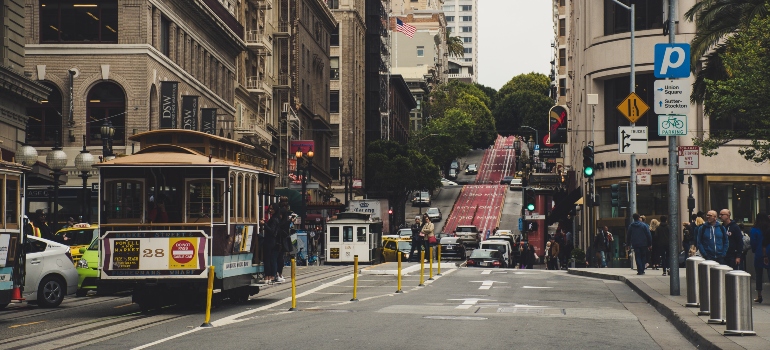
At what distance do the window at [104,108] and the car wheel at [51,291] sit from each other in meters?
24.5

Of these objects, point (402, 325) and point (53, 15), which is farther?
point (53, 15)

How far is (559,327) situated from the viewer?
16.7 metres

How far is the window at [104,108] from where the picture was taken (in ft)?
152

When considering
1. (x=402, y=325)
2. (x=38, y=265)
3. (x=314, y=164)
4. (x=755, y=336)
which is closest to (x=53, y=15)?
(x=38, y=265)

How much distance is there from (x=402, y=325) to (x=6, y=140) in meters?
22.5

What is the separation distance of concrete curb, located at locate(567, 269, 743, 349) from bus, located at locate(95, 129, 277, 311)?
7.61 metres

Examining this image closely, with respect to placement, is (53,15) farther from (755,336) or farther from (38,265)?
(755,336)

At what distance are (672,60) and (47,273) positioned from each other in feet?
41.7

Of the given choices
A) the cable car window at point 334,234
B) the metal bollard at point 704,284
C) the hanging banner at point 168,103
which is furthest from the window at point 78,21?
the metal bollard at point 704,284

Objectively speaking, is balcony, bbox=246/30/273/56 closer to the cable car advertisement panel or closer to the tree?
the tree

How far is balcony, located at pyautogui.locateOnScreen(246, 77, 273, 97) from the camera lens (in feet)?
232

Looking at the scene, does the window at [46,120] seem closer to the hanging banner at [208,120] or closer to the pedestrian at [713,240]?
the hanging banner at [208,120]

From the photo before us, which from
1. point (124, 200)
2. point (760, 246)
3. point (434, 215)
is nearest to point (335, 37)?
point (434, 215)

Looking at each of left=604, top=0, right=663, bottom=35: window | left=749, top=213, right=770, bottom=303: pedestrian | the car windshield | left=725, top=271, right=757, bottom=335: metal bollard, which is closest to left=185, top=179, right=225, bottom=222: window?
left=725, top=271, right=757, bottom=335: metal bollard
